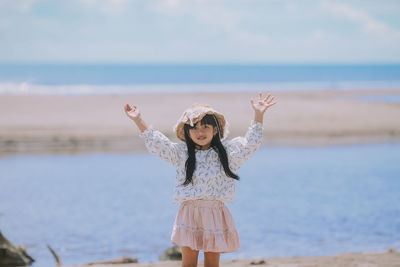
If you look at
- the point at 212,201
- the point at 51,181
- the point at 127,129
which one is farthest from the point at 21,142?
the point at 212,201

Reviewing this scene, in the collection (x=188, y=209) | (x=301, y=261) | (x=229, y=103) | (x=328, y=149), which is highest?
(x=229, y=103)

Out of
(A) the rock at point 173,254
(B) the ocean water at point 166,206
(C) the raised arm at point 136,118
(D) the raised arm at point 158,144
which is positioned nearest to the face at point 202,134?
Answer: (D) the raised arm at point 158,144

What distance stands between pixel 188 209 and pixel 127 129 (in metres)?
14.5

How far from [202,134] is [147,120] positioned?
1655 centimetres

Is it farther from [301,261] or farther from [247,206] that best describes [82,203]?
[301,261]

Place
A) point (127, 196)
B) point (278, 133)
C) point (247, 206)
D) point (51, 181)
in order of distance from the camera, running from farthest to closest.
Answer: point (278, 133), point (51, 181), point (127, 196), point (247, 206)

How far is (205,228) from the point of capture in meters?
4.09

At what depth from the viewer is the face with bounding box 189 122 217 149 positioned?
4188 mm

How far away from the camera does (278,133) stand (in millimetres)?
18125

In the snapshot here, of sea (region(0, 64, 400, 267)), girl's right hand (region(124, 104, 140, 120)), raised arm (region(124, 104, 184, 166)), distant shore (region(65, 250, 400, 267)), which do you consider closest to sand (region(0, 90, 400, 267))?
sea (region(0, 64, 400, 267))

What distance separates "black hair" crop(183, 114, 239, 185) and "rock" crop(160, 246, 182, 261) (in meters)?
2.85

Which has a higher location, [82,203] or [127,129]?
[127,129]

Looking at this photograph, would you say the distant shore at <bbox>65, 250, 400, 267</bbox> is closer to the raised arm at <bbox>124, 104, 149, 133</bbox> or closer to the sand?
the raised arm at <bbox>124, 104, 149, 133</bbox>

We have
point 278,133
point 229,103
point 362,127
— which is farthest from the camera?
point 229,103
